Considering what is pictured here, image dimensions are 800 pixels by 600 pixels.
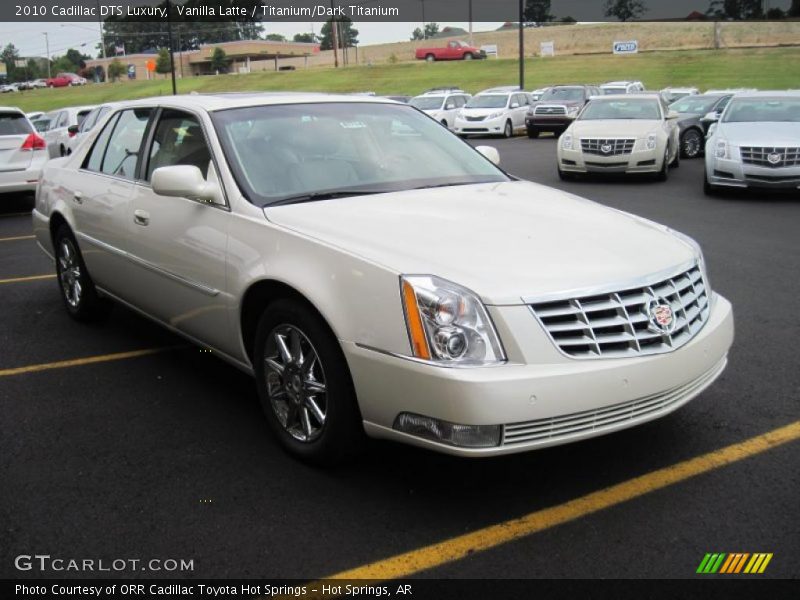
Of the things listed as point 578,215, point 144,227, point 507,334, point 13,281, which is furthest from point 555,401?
point 13,281

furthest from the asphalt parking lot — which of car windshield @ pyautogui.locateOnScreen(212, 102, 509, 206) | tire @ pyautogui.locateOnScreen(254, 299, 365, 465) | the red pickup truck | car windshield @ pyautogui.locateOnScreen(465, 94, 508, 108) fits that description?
the red pickup truck

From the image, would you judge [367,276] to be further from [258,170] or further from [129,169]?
[129,169]

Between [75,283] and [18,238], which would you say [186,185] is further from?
[18,238]

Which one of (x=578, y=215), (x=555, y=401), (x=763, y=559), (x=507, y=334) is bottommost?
(x=763, y=559)

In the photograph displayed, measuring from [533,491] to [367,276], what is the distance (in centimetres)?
114

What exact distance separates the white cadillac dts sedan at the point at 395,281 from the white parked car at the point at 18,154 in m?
8.56

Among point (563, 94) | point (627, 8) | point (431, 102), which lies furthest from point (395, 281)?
point (627, 8)

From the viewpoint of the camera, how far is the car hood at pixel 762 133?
1162 centimetres

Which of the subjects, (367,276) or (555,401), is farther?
(367,276)

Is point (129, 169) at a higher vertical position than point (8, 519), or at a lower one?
higher

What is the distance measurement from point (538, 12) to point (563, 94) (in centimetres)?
7851

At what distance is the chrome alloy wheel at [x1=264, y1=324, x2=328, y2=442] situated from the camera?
359cm

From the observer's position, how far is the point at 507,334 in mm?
3062

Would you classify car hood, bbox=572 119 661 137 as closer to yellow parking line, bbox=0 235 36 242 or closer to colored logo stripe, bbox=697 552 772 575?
yellow parking line, bbox=0 235 36 242
